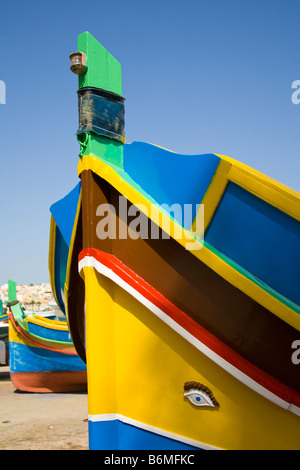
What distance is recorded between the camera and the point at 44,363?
9859 mm

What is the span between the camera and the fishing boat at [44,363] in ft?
32.1

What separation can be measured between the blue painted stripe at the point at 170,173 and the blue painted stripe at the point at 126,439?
1501 mm

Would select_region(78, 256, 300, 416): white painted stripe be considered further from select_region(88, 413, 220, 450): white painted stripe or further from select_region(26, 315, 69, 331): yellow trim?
select_region(26, 315, 69, 331): yellow trim

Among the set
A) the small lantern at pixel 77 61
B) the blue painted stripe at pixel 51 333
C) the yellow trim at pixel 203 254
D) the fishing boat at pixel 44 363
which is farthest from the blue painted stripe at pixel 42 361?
the small lantern at pixel 77 61

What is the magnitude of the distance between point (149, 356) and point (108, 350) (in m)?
0.30

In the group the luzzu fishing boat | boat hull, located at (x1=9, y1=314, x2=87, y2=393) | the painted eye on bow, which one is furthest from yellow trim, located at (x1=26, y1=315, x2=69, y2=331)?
the painted eye on bow

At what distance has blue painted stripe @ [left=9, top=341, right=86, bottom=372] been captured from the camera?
9.84m

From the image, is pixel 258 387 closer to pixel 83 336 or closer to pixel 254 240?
pixel 254 240

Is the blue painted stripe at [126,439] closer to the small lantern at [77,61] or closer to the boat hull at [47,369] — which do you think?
the small lantern at [77,61]

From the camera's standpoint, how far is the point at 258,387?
2729 mm

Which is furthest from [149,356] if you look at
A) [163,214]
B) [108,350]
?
[163,214]

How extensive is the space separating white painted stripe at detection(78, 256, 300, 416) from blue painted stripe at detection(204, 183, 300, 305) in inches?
24.2

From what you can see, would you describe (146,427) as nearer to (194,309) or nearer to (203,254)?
(194,309)

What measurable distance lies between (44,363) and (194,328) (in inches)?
315
